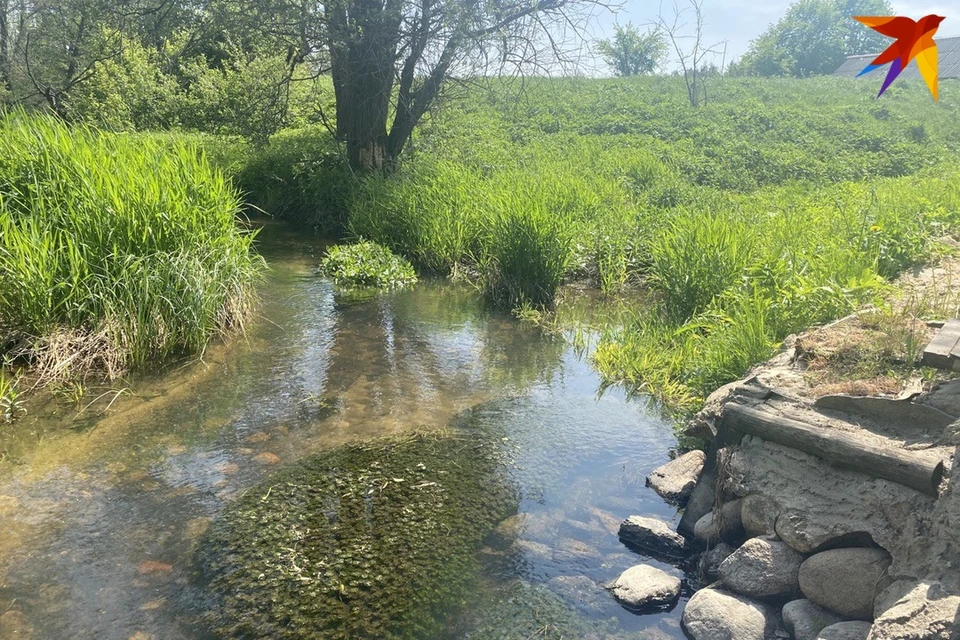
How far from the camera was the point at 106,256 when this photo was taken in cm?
594

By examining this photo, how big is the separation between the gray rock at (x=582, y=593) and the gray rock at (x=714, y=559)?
586 millimetres

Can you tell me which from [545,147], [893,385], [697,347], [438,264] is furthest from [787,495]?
[545,147]

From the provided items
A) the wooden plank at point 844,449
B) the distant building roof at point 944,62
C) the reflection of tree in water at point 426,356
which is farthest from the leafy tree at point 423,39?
the distant building roof at point 944,62

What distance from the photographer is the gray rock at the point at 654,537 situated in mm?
4031

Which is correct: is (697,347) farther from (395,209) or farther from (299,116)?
(299,116)

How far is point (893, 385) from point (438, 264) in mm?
6830

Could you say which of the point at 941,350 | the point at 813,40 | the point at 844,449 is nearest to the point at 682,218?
the point at 941,350

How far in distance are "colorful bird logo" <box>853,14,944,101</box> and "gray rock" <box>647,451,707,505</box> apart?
10.1ft

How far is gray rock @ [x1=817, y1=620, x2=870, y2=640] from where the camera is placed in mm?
3000

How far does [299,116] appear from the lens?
1752 centimetres

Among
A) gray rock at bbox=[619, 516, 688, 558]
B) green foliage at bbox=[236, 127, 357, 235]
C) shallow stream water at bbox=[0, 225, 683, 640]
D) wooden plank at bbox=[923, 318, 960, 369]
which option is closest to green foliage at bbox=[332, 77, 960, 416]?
shallow stream water at bbox=[0, 225, 683, 640]

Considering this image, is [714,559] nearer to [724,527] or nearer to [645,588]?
[724,527]

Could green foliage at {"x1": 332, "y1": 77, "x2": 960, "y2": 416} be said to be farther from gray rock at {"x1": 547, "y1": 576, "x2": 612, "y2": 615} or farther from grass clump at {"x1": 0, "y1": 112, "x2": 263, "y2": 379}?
grass clump at {"x1": 0, "y1": 112, "x2": 263, "y2": 379}

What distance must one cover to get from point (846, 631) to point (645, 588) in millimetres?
909
